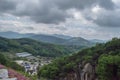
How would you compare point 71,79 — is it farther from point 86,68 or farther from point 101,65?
point 101,65

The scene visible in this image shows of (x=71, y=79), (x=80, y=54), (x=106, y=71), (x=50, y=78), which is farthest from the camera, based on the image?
(x=80, y=54)

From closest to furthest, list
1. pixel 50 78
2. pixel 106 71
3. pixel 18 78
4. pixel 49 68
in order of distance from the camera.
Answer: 1. pixel 18 78
2. pixel 106 71
3. pixel 50 78
4. pixel 49 68

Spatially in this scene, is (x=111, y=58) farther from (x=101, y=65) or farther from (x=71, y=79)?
(x=71, y=79)

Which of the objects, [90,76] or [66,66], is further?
[66,66]

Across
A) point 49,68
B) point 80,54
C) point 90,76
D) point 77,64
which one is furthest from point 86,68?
point 80,54

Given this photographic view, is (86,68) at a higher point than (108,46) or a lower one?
lower

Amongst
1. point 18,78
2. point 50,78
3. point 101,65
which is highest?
point 18,78

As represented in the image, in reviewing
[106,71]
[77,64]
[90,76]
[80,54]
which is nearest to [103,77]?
[106,71]
